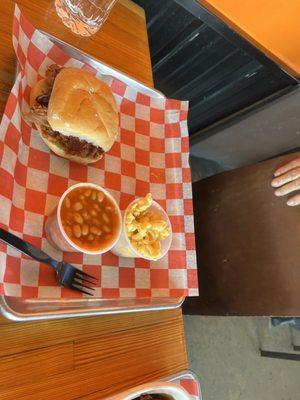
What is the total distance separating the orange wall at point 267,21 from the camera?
1458 mm

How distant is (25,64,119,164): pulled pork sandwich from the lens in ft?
3.50

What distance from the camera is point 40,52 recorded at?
1.19 metres

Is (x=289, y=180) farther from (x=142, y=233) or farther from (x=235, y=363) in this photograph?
(x=235, y=363)

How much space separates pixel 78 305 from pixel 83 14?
0.92 meters

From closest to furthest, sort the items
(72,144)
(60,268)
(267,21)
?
(60,268) < (72,144) < (267,21)

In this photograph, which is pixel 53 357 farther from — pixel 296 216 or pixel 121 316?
pixel 296 216

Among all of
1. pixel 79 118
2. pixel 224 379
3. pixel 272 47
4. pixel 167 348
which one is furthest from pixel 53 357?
pixel 224 379

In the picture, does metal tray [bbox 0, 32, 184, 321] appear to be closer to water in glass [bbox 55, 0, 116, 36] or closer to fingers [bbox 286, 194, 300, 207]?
water in glass [bbox 55, 0, 116, 36]

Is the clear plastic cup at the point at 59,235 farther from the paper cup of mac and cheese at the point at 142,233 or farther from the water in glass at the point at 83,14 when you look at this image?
the water in glass at the point at 83,14

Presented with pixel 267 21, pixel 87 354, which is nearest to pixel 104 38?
pixel 267 21

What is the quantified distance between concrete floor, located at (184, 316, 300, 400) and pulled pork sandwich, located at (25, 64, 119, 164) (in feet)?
5.25

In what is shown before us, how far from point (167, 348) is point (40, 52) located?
0.98 m

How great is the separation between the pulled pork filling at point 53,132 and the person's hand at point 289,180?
32.0 inches

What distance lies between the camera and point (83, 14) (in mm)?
1262
